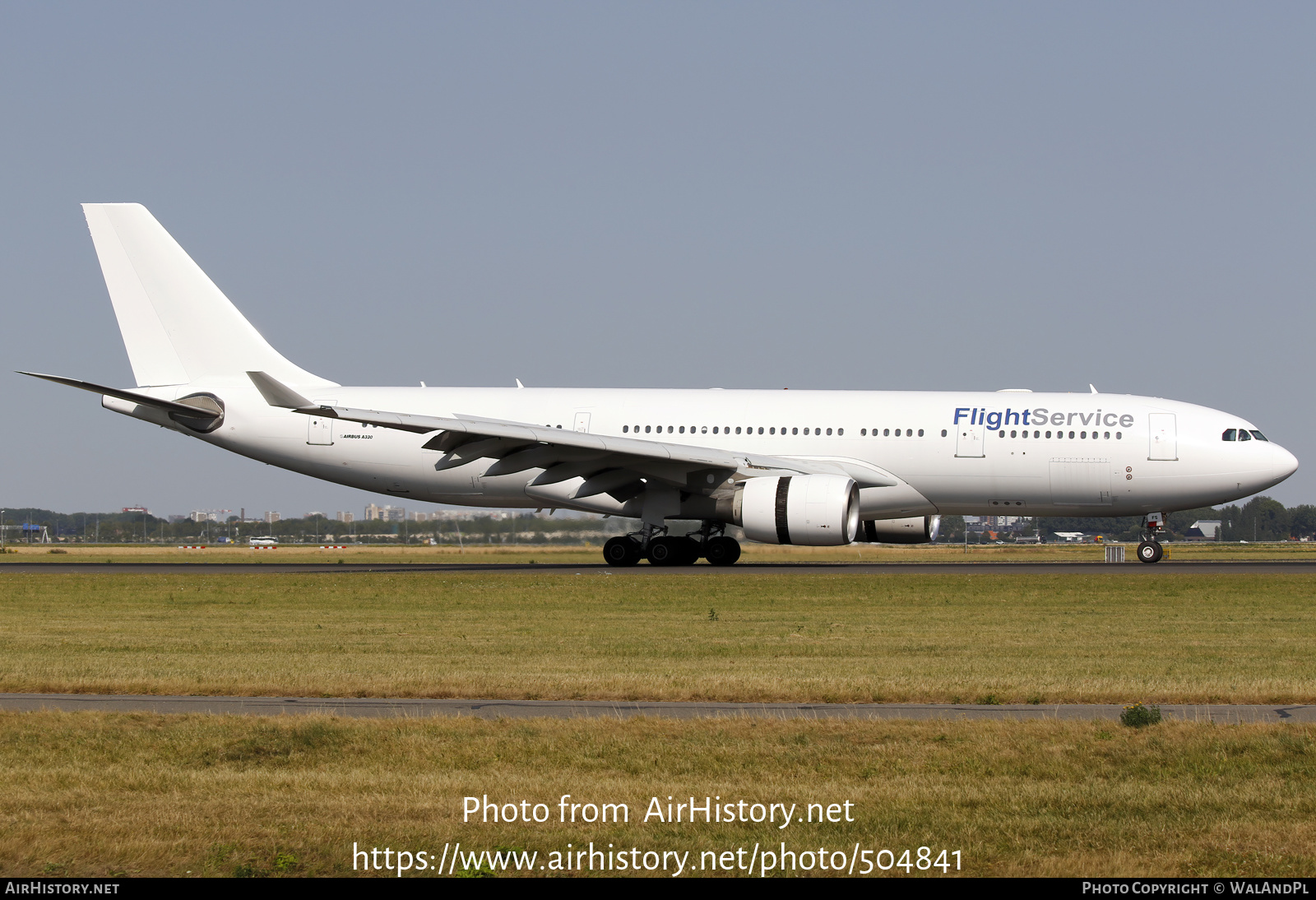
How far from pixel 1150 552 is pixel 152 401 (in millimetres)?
23295

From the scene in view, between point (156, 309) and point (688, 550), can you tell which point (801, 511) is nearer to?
point (688, 550)

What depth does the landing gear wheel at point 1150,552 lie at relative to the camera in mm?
31953

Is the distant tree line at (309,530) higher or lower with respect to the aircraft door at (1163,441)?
lower

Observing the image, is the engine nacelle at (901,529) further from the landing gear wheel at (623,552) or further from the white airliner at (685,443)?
the landing gear wheel at (623,552)

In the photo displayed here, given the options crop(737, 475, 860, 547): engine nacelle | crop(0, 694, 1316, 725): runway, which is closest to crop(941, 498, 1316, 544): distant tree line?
crop(737, 475, 860, 547): engine nacelle

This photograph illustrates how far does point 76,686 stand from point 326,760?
4.48 m

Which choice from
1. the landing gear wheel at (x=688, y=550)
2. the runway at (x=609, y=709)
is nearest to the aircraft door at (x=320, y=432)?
the landing gear wheel at (x=688, y=550)

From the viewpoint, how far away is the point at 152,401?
30.4 meters

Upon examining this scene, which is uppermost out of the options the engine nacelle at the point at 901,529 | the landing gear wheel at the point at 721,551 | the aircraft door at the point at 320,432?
the aircraft door at the point at 320,432

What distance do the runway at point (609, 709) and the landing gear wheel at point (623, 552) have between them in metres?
19.1

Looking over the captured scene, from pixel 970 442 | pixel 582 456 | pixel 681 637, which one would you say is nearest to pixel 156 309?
pixel 582 456

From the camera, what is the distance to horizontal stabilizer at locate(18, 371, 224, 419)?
27.4 m
